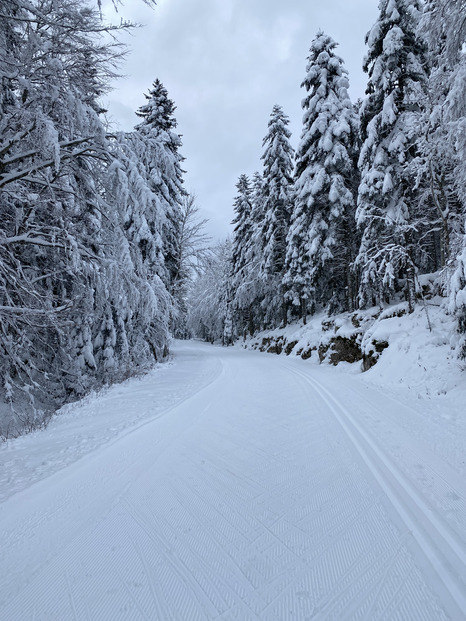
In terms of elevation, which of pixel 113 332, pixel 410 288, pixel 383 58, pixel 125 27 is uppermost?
pixel 383 58

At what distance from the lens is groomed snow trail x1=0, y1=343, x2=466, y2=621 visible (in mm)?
1884

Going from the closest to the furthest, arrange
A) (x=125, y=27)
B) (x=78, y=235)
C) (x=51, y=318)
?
1. (x=125, y=27)
2. (x=51, y=318)
3. (x=78, y=235)

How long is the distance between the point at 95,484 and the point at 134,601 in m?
1.64

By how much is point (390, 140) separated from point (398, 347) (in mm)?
8130

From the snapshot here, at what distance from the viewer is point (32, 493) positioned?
10.3ft

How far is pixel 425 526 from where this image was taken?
2.59 meters

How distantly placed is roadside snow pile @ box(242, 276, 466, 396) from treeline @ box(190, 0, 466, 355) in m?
0.87

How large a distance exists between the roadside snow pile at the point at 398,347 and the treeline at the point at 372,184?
872mm

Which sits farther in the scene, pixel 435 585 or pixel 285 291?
pixel 285 291

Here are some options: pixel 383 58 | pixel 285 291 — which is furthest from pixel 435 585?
pixel 285 291

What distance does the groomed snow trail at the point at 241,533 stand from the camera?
6.18 feet

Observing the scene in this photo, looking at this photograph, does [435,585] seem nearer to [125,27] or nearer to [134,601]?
[134,601]

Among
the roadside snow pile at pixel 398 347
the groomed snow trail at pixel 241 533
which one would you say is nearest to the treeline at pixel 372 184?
the roadside snow pile at pixel 398 347

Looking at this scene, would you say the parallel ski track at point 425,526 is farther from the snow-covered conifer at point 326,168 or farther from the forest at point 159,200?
the snow-covered conifer at point 326,168
